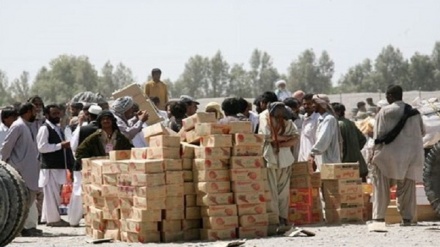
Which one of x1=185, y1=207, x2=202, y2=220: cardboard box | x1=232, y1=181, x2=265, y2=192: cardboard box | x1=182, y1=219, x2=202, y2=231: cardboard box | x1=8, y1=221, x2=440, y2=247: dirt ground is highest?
x1=232, y1=181, x2=265, y2=192: cardboard box

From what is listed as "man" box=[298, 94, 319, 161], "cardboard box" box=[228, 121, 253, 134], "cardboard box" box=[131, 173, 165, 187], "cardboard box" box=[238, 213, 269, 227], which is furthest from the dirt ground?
"man" box=[298, 94, 319, 161]

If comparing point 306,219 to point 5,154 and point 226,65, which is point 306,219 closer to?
point 5,154

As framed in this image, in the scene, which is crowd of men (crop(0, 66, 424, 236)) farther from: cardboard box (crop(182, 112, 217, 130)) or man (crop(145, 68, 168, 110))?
man (crop(145, 68, 168, 110))

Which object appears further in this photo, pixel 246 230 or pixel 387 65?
pixel 387 65

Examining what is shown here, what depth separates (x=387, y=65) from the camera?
13950 centimetres

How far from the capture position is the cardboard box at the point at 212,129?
629 inches

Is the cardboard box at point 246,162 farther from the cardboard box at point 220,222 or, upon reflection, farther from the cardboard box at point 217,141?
the cardboard box at point 220,222

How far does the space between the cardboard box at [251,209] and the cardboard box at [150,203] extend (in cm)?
94

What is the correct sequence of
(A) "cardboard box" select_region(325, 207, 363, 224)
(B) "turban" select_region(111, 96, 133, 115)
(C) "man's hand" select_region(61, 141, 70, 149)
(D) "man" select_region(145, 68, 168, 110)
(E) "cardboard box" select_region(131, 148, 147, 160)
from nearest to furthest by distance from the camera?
(E) "cardboard box" select_region(131, 148, 147, 160)
(A) "cardboard box" select_region(325, 207, 363, 224)
(C) "man's hand" select_region(61, 141, 70, 149)
(B) "turban" select_region(111, 96, 133, 115)
(D) "man" select_region(145, 68, 168, 110)

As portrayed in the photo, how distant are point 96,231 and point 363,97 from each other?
61049 millimetres

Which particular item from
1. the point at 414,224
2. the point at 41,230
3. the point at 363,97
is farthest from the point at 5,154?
the point at 363,97

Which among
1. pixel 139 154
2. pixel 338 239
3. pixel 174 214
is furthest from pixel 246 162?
pixel 338 239

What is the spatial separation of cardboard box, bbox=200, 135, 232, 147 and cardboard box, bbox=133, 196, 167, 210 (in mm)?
849

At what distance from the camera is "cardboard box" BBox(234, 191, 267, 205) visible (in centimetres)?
1598
